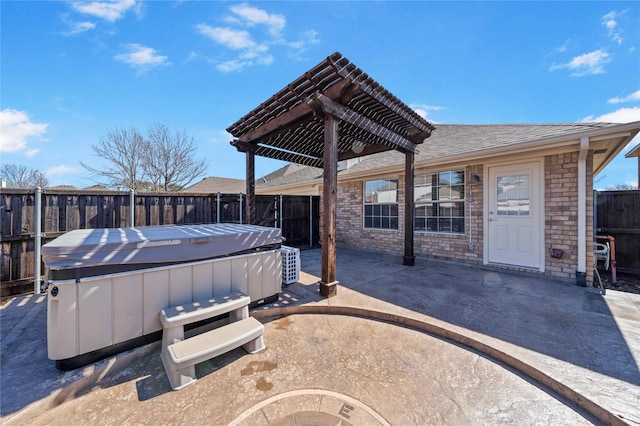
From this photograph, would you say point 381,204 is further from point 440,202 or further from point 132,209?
point 132,209

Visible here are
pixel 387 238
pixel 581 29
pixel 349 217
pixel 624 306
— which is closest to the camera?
pixel 624 306

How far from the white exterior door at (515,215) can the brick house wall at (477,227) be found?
0.41ft

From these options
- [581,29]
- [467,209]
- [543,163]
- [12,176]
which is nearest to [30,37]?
[467,209]

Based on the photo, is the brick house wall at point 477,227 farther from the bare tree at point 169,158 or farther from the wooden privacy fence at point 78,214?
the bare tree at point 169,158

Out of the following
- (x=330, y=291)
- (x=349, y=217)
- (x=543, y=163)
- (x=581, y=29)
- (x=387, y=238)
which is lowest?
(x=330, y=291)

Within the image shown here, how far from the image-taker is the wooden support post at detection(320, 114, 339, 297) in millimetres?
3355

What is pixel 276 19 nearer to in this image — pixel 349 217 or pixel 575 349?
pixel 349 217

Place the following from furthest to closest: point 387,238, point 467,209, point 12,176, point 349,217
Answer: point 12,176
point 349,217
point 387,238
point 467,209

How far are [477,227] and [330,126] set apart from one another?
12.9 ft

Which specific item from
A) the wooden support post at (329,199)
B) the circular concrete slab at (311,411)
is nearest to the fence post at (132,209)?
the wooden support post at (329,199)

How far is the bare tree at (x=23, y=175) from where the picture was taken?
1666cm

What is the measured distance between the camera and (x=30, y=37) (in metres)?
4.86

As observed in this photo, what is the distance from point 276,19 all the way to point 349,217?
5245 mm

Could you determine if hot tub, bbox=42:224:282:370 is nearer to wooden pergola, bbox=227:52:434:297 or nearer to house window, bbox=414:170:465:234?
wooden pergola, bbox=227:52:434:297
